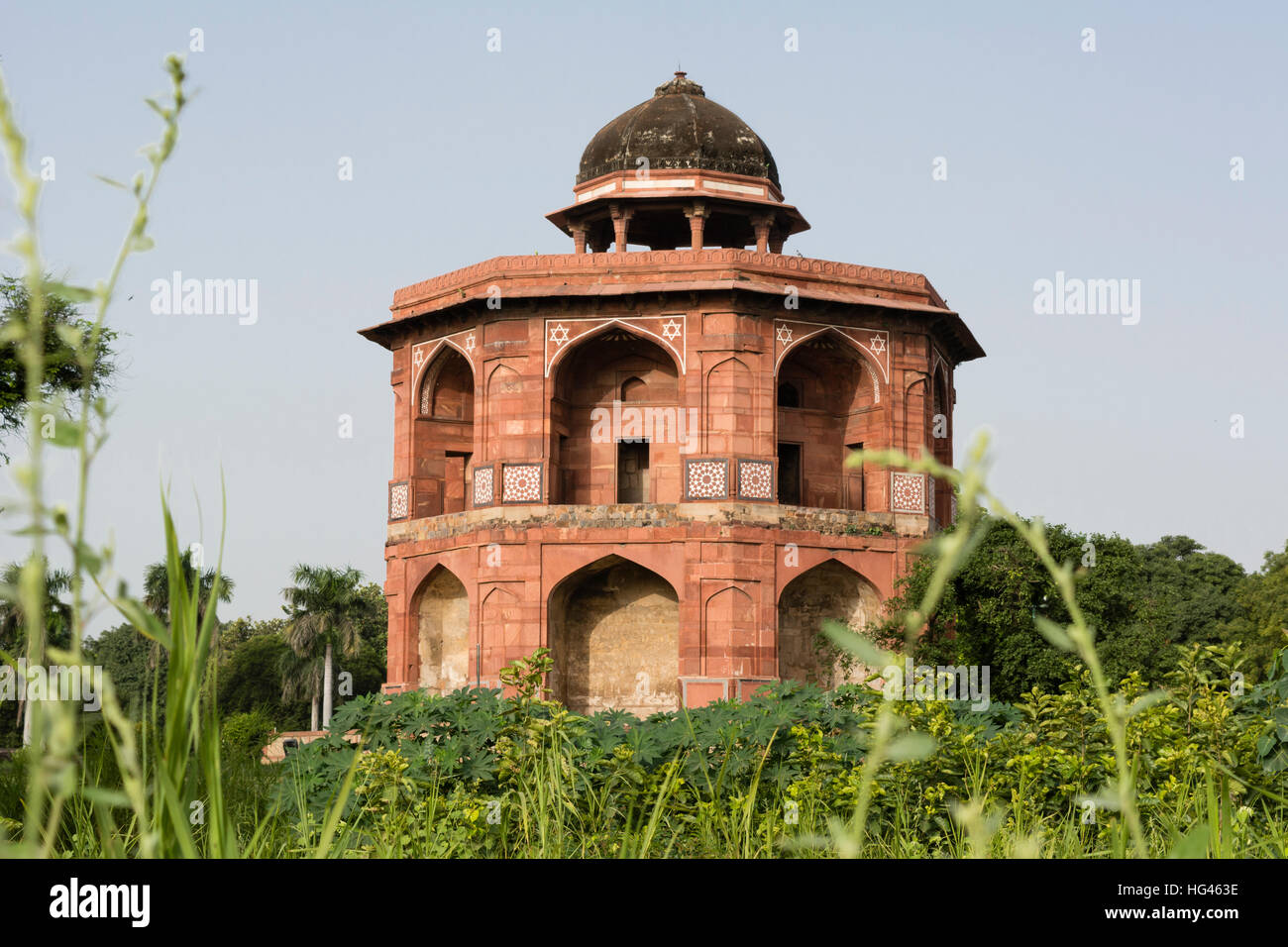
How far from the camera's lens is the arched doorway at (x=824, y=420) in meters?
22.9

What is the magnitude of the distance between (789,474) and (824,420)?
1042 millimetres

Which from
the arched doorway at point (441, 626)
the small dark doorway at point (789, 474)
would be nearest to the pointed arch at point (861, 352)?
the small dark doorway at point (789, 474)

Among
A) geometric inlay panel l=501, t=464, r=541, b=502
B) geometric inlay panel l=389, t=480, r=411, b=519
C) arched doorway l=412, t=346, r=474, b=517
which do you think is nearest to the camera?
geometric inlay panel l=501, t=464, r=541, b=502

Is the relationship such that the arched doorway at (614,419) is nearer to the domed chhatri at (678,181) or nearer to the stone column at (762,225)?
the domed chhatri at (678,181)

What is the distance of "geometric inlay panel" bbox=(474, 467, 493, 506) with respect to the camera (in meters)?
22.0

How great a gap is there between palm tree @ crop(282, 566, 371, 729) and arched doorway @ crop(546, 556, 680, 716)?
22630mm

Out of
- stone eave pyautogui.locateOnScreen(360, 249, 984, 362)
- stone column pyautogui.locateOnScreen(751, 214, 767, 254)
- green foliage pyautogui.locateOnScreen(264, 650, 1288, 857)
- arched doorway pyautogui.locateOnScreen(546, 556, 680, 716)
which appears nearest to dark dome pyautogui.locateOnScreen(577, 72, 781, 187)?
stone column pyautogui.locateOnScreen(751, 214, 767, 254)

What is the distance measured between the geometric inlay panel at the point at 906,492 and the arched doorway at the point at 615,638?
369 cm

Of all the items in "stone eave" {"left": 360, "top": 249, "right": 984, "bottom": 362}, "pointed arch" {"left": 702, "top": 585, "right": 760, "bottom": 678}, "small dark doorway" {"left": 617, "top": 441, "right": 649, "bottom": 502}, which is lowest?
"pointed arch" {"left": 702, "top": 585, "right": 760, "bottom": 678}

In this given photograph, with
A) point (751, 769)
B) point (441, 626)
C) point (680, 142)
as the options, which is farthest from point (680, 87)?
point (751, 769)

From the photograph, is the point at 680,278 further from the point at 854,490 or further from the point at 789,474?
the point at 854,490

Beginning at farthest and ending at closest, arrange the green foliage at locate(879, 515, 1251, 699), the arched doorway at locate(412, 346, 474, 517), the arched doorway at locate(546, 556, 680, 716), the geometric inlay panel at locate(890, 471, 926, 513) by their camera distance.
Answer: the arched doorway at locate(412, 346, 474, 517)
the geometric inlay panel at locate(890, 471, 926, 513)
the arched doorway at locate(546, 556, 680, 716)
the green foliage at locate(879, 515, 1251, 699)

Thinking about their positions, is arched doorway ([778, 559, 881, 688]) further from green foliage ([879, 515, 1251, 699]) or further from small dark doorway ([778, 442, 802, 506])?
small dark doorway ([778, 442, 802, 506])
